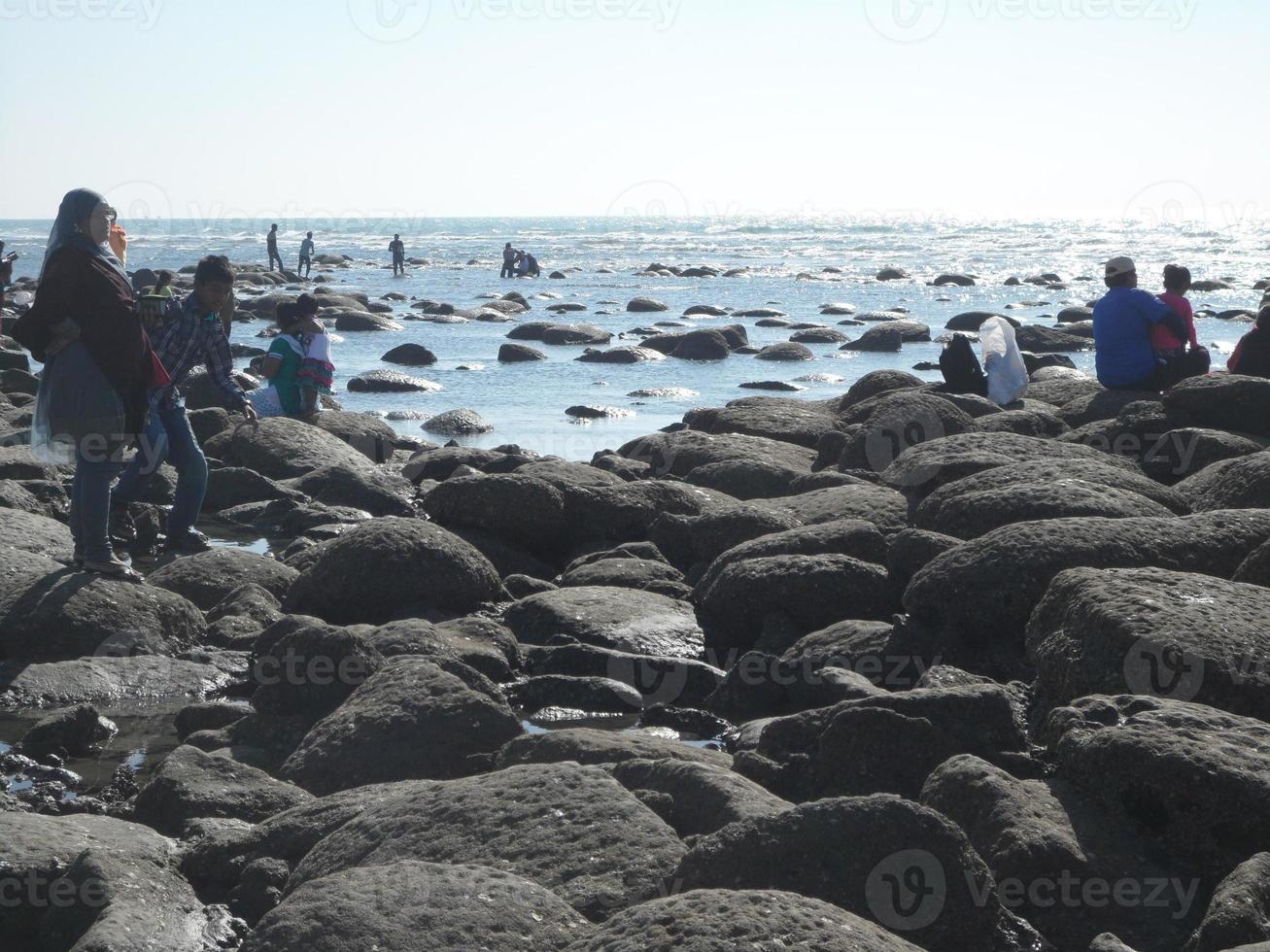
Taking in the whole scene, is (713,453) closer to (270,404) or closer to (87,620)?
(270,404)

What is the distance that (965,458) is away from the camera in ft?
30.6

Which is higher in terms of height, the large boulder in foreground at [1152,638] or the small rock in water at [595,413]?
the large boulder in foreground at [1152,638]

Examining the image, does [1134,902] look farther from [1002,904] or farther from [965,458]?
[965,458]

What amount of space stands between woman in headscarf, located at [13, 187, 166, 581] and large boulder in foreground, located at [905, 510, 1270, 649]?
165 inches

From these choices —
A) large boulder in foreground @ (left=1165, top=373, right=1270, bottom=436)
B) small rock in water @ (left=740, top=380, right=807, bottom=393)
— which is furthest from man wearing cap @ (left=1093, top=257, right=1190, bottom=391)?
small rock in water @ (left=740, top=380, right=807, bottom=393)

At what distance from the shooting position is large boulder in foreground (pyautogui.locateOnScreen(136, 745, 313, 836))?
5.19 meters

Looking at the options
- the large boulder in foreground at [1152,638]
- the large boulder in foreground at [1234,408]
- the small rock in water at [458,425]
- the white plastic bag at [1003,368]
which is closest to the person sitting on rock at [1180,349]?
the large boulder in foreground at [1234,408]

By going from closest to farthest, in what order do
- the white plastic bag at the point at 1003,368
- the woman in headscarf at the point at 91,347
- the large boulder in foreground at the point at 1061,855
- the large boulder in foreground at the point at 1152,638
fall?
the large boulder in foreground at the point at 1061,855 → the large boulder in foreground at the point at 1152,638 → the woman in headscarf at the point at 91,347 → the white plastic bag at the point at 1003,368

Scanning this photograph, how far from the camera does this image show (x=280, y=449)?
12.7 m

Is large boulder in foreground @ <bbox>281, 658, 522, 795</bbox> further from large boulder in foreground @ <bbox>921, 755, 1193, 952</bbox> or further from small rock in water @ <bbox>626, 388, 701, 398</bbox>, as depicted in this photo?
small rock in water @ <bbox>626, 388, 701, 398</bbox>

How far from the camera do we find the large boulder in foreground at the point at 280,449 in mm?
12562

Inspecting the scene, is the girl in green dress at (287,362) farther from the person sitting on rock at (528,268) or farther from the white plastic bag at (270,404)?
the person sitting on rock at (528,268)

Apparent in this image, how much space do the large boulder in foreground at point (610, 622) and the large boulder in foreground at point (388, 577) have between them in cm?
39

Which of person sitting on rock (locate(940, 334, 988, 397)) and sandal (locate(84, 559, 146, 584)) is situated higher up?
person sitting on rock (locate(940, 334, 988, 397))
